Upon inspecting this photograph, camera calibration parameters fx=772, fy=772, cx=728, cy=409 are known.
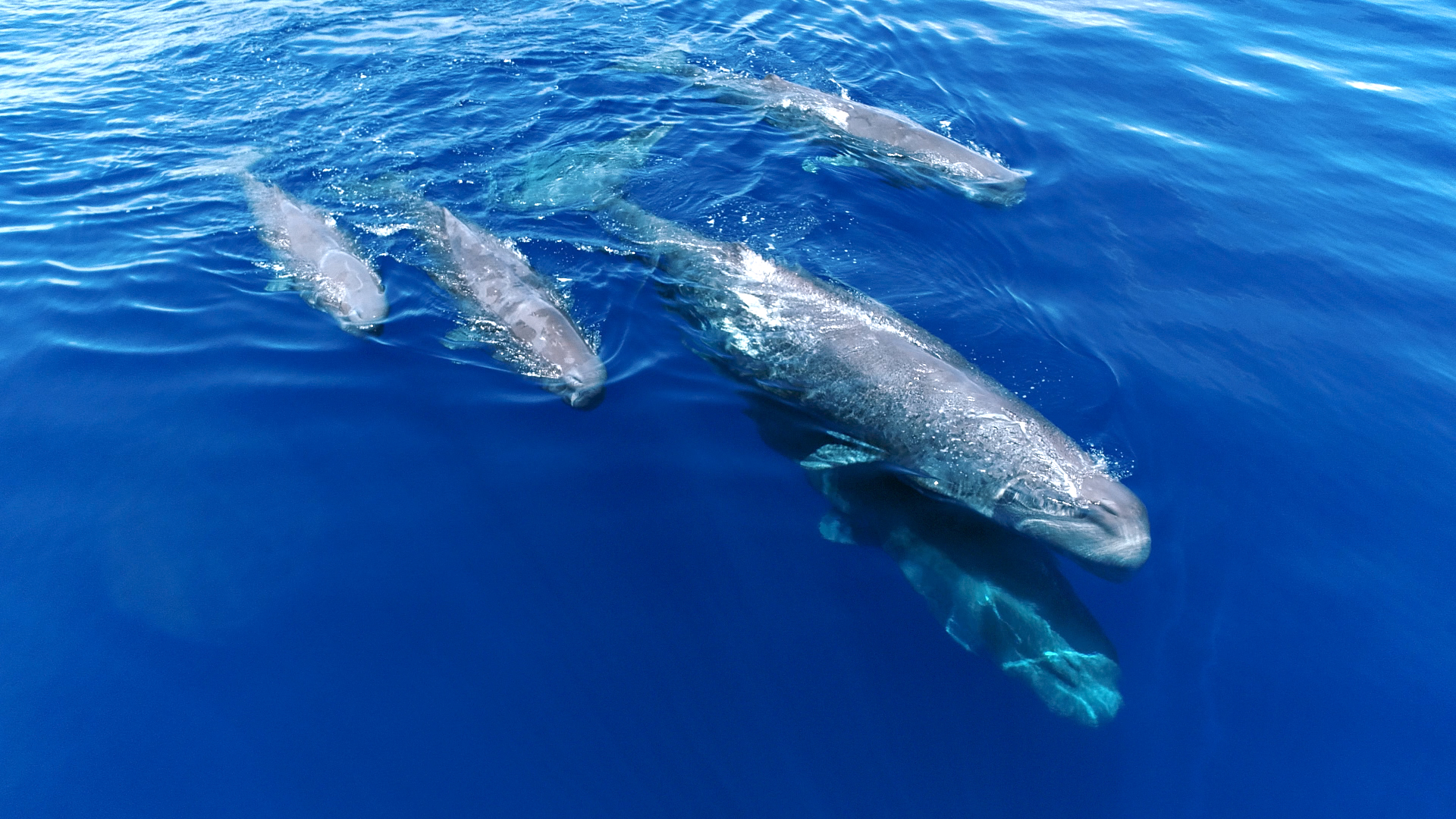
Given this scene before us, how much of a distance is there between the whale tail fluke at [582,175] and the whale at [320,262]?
3914 mm

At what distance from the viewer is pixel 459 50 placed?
949 inches

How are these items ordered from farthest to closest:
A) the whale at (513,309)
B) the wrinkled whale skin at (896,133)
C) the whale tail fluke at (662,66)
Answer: the whale tail fluke at (662,66) → the wrinkled whale skin at (896,133) → the whale at (513,309)

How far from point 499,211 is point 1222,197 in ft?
60.6

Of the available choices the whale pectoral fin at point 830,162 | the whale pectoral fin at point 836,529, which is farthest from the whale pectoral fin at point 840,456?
the whale pectoral fin at point 830,162

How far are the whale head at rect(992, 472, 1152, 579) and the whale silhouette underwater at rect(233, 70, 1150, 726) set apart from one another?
23 millimetres

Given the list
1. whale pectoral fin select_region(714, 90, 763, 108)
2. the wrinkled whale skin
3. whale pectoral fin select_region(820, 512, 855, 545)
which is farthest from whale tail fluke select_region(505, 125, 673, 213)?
whale pectoral fin select_region(820, 512, 855, 545)

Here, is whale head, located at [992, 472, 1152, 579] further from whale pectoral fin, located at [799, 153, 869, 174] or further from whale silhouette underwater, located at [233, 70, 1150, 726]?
whale pectoral fin, located at [799, 153, 869, 174]

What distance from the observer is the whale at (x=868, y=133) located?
1970cm

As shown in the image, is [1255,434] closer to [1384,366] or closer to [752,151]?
[1384,366]

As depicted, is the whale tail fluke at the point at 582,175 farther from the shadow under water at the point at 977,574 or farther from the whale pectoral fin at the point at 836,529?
the whale pectoral fin at the point at 836,529

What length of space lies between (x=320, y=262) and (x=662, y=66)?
43.5 feet

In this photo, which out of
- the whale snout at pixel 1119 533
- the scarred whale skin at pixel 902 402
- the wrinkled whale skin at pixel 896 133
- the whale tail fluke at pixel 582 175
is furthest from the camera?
the wrinkled whale skin at pixel 896 133

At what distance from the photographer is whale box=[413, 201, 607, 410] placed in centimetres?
1381

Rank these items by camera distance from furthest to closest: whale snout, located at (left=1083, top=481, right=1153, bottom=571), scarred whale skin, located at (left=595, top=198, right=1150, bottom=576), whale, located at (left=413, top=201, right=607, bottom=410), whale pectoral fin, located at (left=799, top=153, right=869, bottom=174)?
whale pectoral fin, located at (left=799, top=153, right=869, bottom=174)
whale, located at (left=413, top=201, right=607, bottom=410)
scarred whale skin, located at (left=595, top=198, right=1150, bottom=576)
whale snout, located at (left=1083, top=481, right=1153, bottom=571)
